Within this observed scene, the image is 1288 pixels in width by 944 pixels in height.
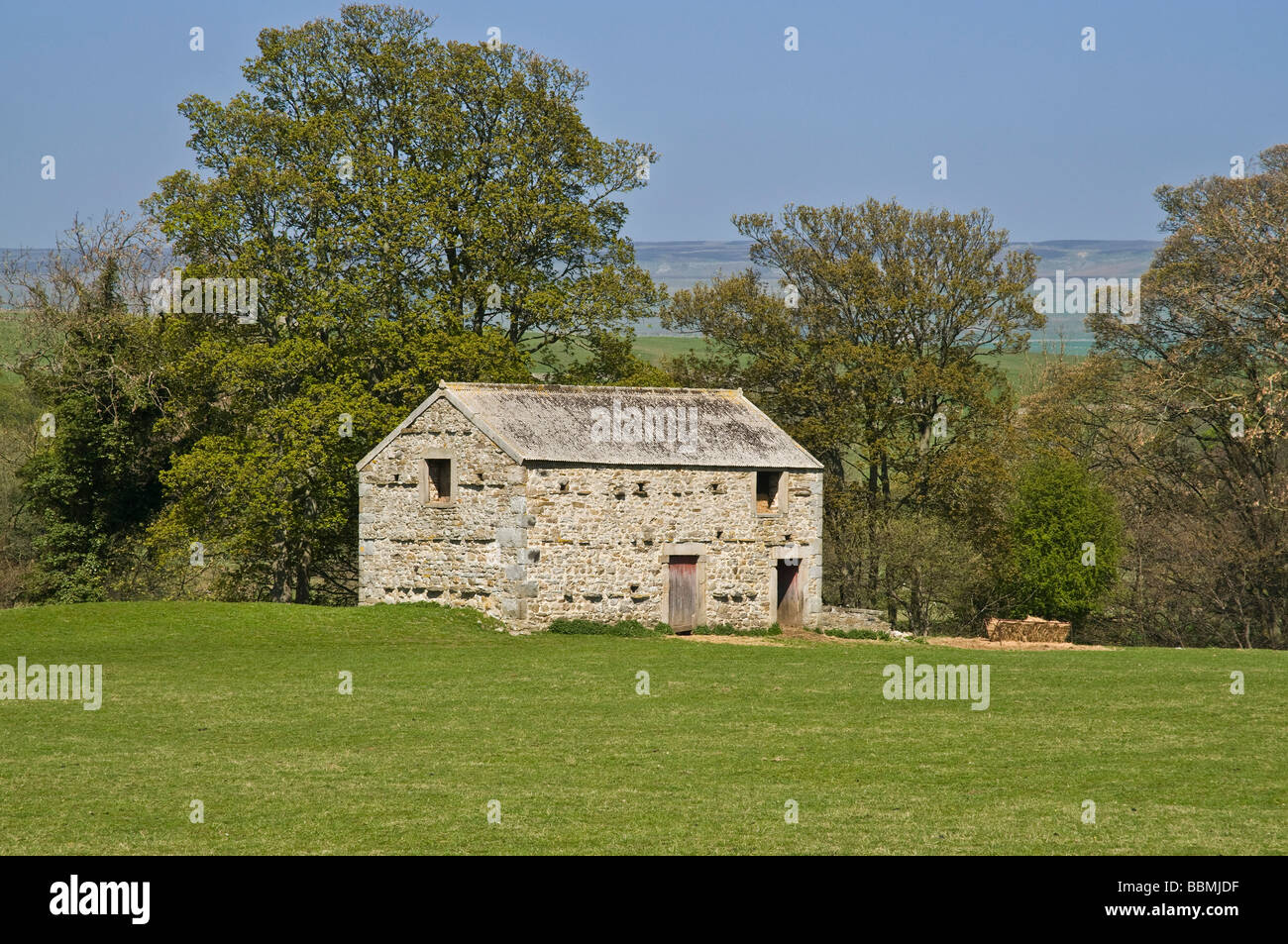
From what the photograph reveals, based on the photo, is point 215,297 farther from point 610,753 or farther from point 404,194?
point 610,753

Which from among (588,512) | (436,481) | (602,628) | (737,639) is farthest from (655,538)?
(436,481)

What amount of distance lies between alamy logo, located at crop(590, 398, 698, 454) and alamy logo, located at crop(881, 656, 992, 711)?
10460mm

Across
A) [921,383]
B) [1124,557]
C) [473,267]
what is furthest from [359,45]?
[1124,557]

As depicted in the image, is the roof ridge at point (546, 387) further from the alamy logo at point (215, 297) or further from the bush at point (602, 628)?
the alamy logo at point (215, 297)

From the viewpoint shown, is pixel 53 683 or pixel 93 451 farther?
pixel 93 451

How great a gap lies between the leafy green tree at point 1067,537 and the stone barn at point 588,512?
11.2m

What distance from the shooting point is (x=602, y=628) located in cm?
3603

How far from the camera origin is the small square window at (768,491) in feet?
129

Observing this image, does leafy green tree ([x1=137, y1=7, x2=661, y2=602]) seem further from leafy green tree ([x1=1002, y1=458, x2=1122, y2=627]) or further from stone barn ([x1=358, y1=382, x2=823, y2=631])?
leafy green tree ([x1=1002, y1=458, x2=1122, y2=627])
